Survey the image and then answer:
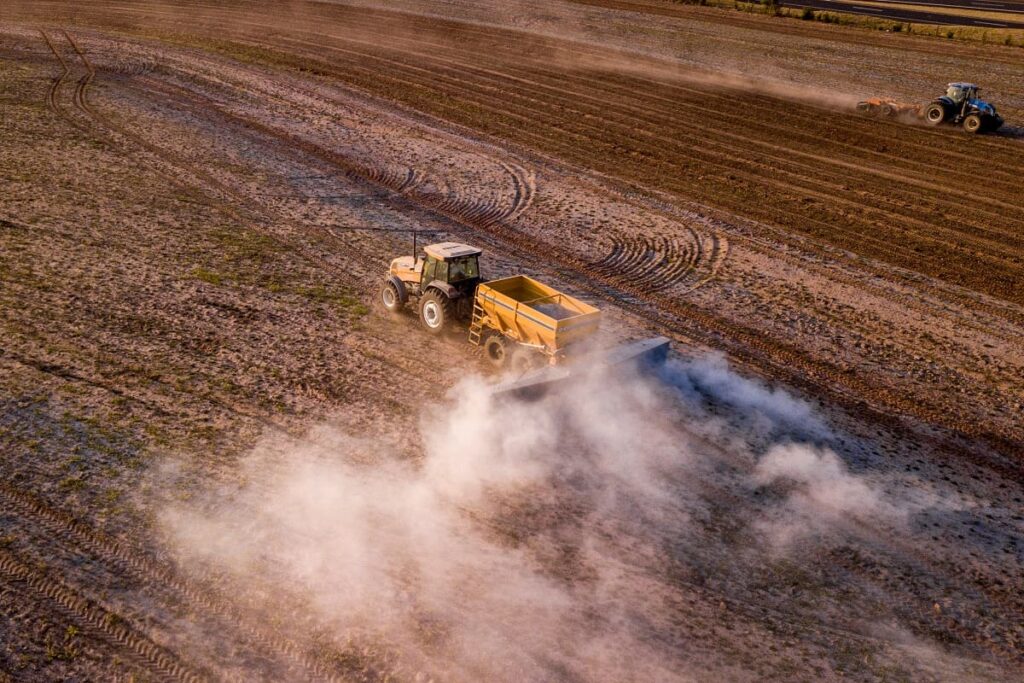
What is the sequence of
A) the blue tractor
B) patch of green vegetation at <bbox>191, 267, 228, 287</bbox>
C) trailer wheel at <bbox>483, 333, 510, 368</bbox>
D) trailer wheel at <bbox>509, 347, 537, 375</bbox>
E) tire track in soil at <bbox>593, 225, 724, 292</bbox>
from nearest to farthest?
trailer wheel at <bbox>509, 347, 537, 375</bbox>, trailer wheel at <bbox>483, 333, 510, 368</bbox>, patch of green vegetation at <bbox>191, 267, 228, 287</bbox>, tire track in soil at <bbox>593, 225, 724, 292</bbox>, the blue tractor

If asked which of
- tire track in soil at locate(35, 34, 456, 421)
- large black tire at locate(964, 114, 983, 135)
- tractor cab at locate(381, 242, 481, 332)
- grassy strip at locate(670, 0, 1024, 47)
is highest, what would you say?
grassy strip at locate(670, 0, 1024, 47)

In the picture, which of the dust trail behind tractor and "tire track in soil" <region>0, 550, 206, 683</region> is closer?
"tire track in soil" <region>0, 550, 206, 683</region>

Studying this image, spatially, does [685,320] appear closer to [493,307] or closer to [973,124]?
[493,307]

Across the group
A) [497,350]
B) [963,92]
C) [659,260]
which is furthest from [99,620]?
[963,92]

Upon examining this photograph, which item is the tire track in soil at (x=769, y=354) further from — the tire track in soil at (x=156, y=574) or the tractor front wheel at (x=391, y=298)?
the tire track in soil at (x=156, y=574)

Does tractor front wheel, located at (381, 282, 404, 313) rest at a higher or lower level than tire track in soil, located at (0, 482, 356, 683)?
higher

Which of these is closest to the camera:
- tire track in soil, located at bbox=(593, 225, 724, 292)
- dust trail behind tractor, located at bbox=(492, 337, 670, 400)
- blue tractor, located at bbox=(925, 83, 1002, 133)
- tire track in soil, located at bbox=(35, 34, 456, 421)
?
dust trail behind tractor, located at bbox=(492, 337, 670, 400)

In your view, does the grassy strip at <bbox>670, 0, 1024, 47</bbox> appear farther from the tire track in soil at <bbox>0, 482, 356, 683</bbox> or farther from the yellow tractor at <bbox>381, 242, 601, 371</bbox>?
the tire track in soil at <bbox>0, 482, 356, 683</bbox>

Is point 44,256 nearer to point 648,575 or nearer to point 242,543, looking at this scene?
point 242,543

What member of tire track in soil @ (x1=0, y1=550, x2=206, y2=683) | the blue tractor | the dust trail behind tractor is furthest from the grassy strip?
tire track in soil @ (x1=0, y1=550, x2=206, y2=683)
